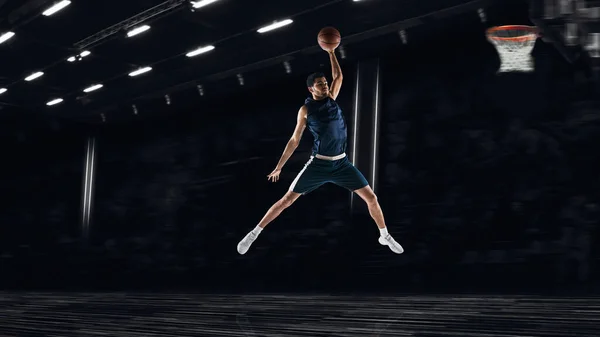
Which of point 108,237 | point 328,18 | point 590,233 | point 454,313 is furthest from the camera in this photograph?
point 108,237

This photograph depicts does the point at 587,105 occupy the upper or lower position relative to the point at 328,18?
lower

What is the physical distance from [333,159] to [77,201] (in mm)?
7924

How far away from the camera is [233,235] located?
27.8 ft

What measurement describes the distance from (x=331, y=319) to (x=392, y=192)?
3.10 meters

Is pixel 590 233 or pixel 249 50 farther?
pixel 249 50

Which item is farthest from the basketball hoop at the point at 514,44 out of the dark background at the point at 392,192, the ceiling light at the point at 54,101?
the ceiling light at the point at 54,101

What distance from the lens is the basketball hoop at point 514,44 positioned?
612 cm

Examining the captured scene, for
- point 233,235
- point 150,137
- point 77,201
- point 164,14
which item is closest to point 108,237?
point 77,201

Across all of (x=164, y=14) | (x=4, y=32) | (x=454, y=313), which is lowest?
(x=454, y=313)

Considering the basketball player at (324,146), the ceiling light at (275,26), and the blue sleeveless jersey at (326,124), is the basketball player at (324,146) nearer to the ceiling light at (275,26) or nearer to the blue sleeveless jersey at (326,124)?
the blue sleeveless jersey at (326,124)

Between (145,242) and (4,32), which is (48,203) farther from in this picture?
(4,32)

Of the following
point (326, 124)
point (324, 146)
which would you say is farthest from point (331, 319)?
point (326, 124)

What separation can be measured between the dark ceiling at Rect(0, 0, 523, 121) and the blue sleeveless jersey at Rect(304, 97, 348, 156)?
7.04 ft

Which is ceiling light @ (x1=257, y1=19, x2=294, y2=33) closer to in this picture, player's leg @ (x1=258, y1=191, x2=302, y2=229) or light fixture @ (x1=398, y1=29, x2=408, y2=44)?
light fixture @ (x1=398, y1=29, x2=408, y2=44)
